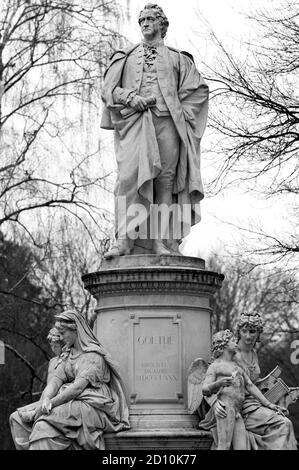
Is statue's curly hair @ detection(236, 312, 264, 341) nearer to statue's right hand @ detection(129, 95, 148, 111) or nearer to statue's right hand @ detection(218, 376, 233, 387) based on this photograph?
statue's right hand @ detection(218, 376, 233, 387)

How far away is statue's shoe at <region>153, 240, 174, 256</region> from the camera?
1452cm

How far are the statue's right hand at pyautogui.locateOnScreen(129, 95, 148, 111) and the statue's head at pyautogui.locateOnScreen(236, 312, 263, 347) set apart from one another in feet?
8.51

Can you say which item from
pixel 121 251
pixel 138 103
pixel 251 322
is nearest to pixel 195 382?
pixel 251 322

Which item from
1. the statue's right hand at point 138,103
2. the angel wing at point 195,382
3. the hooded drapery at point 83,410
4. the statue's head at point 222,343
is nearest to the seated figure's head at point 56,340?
the hooded drapery at point 83,410

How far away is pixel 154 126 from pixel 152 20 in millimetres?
1248

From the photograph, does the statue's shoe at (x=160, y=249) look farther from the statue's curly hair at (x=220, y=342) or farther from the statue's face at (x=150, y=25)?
the statue's face at (x=150, y=25)

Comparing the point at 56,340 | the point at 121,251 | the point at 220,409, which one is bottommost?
the point at 220,409

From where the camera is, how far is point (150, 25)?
1513 centimetres

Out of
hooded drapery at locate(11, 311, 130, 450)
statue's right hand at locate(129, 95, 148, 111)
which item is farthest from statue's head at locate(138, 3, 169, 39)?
hooded drapery at locate(11, 311, 130, 450)

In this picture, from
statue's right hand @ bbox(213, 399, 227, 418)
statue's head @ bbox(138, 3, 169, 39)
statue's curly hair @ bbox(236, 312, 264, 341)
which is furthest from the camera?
statue's head @ bbox(138, 3, 169, 39)

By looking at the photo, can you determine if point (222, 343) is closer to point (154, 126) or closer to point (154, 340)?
point (154, 340)

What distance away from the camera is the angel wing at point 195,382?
1388 cm

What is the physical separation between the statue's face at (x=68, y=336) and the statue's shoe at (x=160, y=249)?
133cm

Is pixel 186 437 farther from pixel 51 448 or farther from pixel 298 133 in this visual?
pixel 298 133
